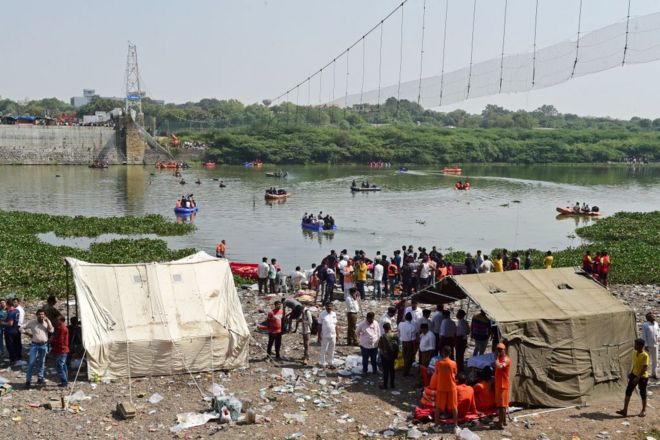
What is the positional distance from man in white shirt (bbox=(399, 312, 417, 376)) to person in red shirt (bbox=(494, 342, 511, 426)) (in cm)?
236

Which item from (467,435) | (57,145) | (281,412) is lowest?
(281,412)

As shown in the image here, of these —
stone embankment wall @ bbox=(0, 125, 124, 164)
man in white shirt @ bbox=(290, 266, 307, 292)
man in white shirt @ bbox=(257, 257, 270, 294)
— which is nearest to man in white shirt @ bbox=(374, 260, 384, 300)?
man in white shirt @ bbox=(290, 266, 307, 292)

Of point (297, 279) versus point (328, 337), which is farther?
point (297, 279)

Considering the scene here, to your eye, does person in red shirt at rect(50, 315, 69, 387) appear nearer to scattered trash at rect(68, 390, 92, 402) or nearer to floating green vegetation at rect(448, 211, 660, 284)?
scattered trash at rect(68, 390, 92, 402)

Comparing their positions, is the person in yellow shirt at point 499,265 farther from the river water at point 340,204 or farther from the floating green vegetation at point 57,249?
the floating green vegetation at point 57,249

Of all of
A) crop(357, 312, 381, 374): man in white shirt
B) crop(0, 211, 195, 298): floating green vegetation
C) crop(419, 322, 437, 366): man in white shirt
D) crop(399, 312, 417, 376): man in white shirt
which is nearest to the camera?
crop(419, 322, 437, 366): man in white shirt

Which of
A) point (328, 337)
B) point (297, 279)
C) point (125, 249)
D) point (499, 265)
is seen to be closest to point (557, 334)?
point (328, 337)

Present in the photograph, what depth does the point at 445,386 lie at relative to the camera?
36.1 ft

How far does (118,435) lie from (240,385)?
109 inches

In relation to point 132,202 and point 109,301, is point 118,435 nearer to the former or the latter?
point 109,301

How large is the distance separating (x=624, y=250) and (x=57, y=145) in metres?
85.6

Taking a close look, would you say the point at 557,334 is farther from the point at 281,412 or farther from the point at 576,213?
the point at 576,213

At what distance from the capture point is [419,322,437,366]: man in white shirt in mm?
12812

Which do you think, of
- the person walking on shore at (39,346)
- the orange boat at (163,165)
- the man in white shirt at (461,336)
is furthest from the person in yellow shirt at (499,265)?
the orange boat at (163,165)
